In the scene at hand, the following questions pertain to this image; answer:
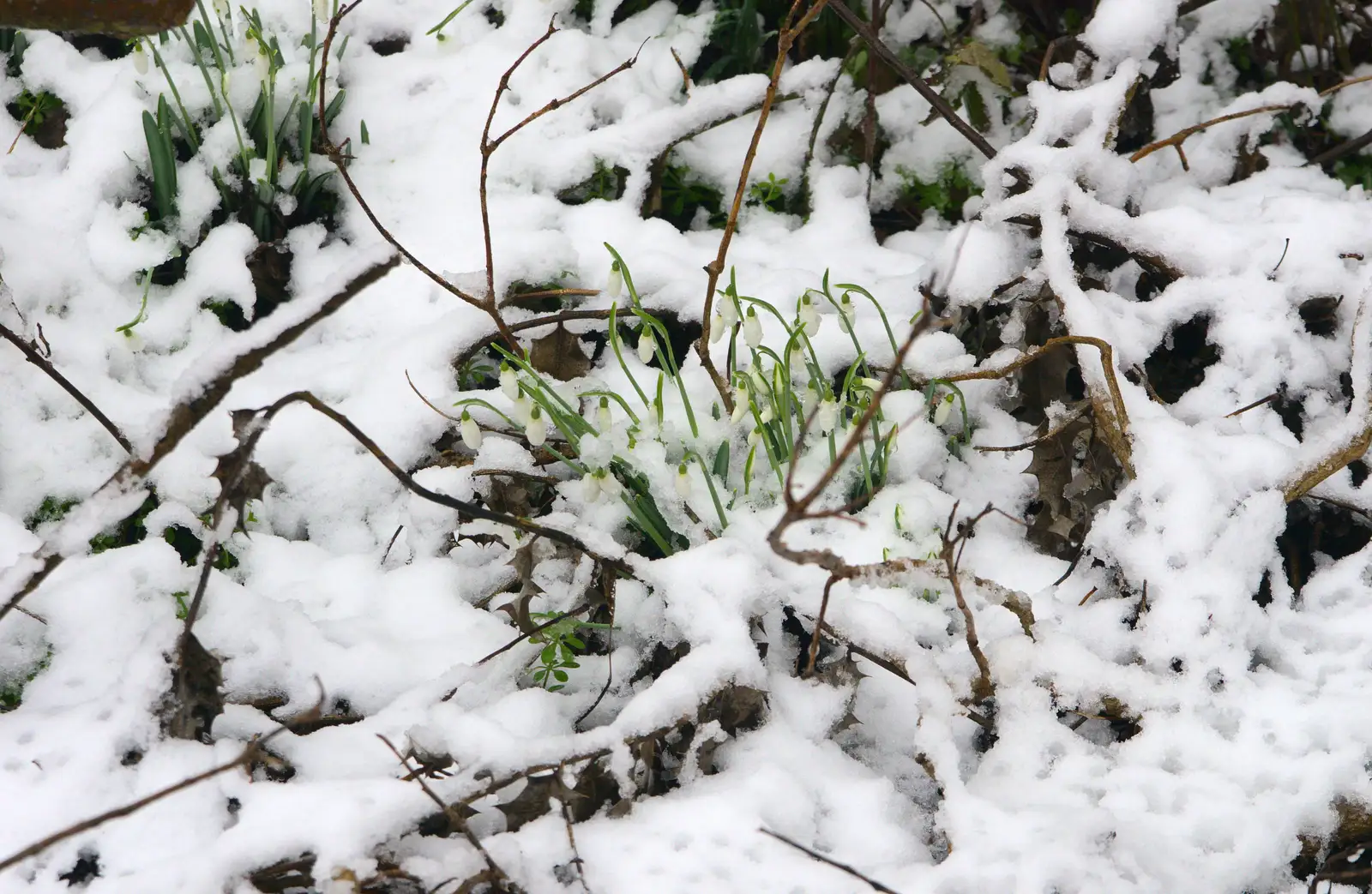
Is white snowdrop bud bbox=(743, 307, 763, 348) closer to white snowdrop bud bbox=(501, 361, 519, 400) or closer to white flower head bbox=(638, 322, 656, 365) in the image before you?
white flower head bbox=(638, 322, 656, 365)

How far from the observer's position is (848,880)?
1.33 meters

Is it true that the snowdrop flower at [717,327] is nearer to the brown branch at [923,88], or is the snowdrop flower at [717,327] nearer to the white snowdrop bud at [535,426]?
the white snowdrop bud at [535,426]

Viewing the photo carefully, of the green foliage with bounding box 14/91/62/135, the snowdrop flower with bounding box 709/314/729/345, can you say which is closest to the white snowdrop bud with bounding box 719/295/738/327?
the snowdrop flower with bounding box 709/314/729/345

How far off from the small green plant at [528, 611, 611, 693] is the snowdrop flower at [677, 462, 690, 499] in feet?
0.83

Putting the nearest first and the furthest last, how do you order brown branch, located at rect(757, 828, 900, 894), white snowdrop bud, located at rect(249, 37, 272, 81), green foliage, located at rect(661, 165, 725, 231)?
brown branch, located at rect(757, 828, 900, 894), white snowdrop bud, located at rect(249, 37, 272, 81), green foliage, located at rect(661, 165, 725, 231)

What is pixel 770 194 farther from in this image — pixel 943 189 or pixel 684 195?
pixel 943 189

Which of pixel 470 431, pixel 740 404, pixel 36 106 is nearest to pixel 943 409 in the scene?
pixel 740 404

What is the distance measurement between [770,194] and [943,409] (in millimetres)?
807

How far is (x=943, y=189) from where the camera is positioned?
2445mm

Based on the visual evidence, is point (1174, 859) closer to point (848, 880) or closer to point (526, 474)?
point (848, 880)

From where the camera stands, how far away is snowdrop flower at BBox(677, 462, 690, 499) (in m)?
1.65

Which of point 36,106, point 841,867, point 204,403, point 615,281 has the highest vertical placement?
point 36,106

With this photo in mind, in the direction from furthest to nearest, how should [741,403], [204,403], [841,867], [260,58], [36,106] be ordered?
[36,106] < [260,58] < [741,403] < [204,403] < [841,867]

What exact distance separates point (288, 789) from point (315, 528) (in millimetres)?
637
